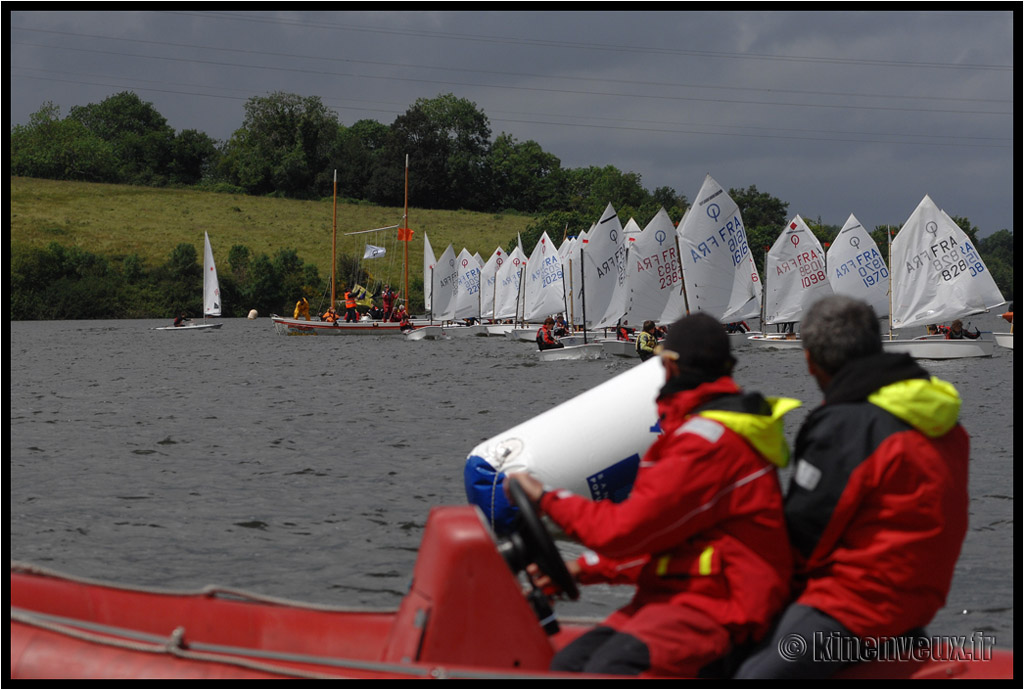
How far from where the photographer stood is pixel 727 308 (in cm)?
3441

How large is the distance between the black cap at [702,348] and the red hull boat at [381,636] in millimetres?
857

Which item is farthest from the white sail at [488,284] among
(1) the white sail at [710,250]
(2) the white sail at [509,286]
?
(1) the white sail at [710,250]

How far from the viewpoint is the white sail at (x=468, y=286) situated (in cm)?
5756

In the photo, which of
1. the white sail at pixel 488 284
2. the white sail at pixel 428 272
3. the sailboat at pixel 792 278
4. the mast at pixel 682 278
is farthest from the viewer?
the white sail at pixel 488 284

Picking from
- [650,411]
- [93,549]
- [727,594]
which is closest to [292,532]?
[93,549]

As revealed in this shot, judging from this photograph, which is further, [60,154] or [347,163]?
[347,163]

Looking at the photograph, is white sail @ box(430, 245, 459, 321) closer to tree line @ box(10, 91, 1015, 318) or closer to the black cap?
tree line @ box(10, 91, 1015, 318)

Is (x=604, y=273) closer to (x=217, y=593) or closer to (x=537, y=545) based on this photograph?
(x=217, y=593)

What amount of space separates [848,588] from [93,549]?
7.74m

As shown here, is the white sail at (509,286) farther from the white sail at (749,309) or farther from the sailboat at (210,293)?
the white sail at (749,309)

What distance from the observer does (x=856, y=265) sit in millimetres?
38688

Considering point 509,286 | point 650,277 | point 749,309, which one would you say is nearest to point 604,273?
point 650,277

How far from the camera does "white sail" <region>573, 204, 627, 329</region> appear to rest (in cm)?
3716

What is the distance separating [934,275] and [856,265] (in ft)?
16.4
